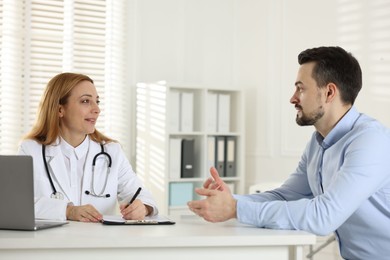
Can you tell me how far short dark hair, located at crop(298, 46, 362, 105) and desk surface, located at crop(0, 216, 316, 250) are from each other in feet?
2.12

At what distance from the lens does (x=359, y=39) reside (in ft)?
15.1

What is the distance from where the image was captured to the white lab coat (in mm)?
2850

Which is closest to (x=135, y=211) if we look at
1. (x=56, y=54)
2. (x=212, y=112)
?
(x=212, y=112)

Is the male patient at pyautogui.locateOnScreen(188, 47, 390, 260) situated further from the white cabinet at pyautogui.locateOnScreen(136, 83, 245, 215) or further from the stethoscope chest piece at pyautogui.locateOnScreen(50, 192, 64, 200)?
the white cabinet at pyautogui.locateOnScreen(136, 83, 245, 215)

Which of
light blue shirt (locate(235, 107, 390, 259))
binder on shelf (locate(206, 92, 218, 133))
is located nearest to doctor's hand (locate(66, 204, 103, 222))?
light blue shirt (locate(235, 107, 390, 259))

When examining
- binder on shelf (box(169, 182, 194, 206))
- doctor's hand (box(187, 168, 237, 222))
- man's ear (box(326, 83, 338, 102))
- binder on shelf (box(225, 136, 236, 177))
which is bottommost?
binder on shelf (box(169, 182, 194, 206))

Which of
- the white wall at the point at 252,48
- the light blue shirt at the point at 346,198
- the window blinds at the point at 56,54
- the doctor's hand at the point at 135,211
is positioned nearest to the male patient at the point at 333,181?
the light blue shirt at the point at 346,198

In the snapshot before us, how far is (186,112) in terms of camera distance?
16.9 feet

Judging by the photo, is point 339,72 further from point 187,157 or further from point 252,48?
point 252,48

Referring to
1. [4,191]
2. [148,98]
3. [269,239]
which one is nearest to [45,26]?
[148,98]

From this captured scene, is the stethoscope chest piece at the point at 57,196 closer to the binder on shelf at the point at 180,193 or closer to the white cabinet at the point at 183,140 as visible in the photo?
the white cabinet at the point at 183,140

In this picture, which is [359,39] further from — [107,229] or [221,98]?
[107,229]

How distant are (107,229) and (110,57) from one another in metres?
3.30

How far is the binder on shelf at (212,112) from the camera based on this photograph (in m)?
5.25
